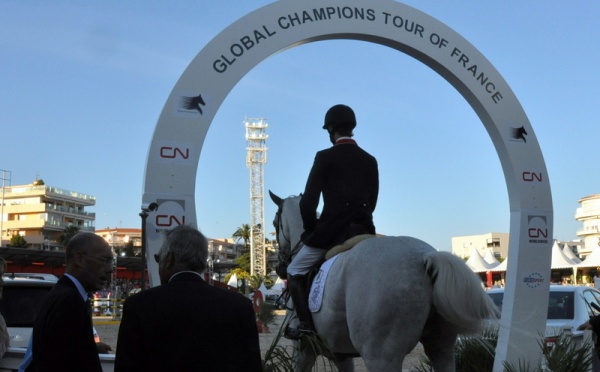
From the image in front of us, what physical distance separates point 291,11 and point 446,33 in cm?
188

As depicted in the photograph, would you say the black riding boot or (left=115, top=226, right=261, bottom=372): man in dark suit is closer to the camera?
(left=115, top=226, right=261, bottom=372): man in dark suit

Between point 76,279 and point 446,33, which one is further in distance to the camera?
point 446,33

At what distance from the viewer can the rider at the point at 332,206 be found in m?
6.12

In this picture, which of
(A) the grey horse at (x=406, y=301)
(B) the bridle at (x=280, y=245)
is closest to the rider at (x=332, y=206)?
(B) the bridle at (x=280, y=245)

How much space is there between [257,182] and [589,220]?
172 feet

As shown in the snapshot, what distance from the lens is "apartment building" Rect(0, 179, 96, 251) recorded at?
10756 centimetres

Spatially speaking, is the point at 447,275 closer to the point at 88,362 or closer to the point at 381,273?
the point at 381,273

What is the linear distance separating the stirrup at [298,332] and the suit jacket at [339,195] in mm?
672

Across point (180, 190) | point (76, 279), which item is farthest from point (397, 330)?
point (180, 190)

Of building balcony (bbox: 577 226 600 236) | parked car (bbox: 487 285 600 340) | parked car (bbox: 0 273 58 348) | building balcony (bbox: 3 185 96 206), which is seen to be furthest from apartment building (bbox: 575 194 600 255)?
parked car (bbox: 0 273 58 348)

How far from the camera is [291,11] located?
7.90 m

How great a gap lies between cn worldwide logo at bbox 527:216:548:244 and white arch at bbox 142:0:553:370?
12mm

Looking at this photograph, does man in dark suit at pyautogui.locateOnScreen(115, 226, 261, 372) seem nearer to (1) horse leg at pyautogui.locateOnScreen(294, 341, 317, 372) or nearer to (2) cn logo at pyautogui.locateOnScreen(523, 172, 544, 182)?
(1) horse leg at pyautogui.locateOnScreen(294, 341, 317, 372)

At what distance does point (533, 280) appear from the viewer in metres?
8.93
